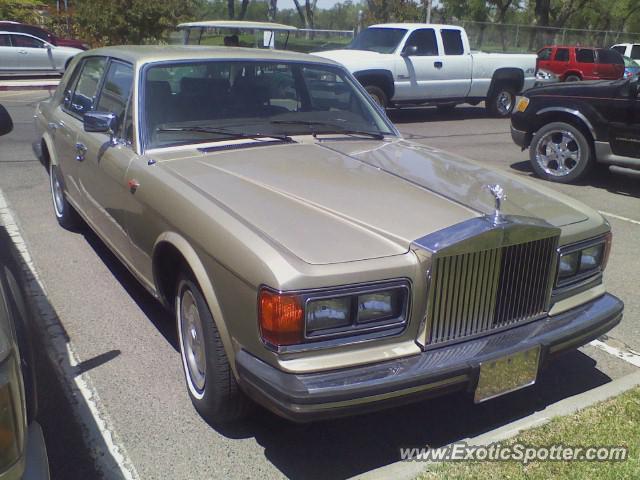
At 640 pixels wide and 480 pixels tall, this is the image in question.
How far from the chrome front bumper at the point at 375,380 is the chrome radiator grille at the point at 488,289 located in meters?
0.09

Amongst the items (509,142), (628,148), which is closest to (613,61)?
(509,142)

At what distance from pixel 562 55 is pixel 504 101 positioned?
867 cm

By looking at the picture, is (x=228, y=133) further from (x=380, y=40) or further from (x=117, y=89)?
(x=380, y=40)

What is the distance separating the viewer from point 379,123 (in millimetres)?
4781

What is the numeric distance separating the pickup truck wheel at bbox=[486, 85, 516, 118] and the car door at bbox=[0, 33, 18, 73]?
13.6 metres

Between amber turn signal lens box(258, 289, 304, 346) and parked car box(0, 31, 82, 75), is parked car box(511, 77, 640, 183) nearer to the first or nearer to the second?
amber turn signal lens box(258, 289, 304, 346)

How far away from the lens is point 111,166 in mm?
4188

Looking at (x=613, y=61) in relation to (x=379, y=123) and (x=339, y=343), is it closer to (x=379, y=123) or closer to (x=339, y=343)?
Answer: (x=379, y=123)

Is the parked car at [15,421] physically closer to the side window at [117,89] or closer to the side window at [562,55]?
the side window at [117,89]

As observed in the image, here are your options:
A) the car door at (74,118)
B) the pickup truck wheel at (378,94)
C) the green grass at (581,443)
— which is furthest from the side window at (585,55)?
the green grass at (581,443)

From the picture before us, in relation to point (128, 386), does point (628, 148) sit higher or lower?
higher

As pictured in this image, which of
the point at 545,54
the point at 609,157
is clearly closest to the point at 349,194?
the point at 609,157

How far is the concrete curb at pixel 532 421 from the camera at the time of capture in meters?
2.80

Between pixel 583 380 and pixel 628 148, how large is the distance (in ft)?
16.2
